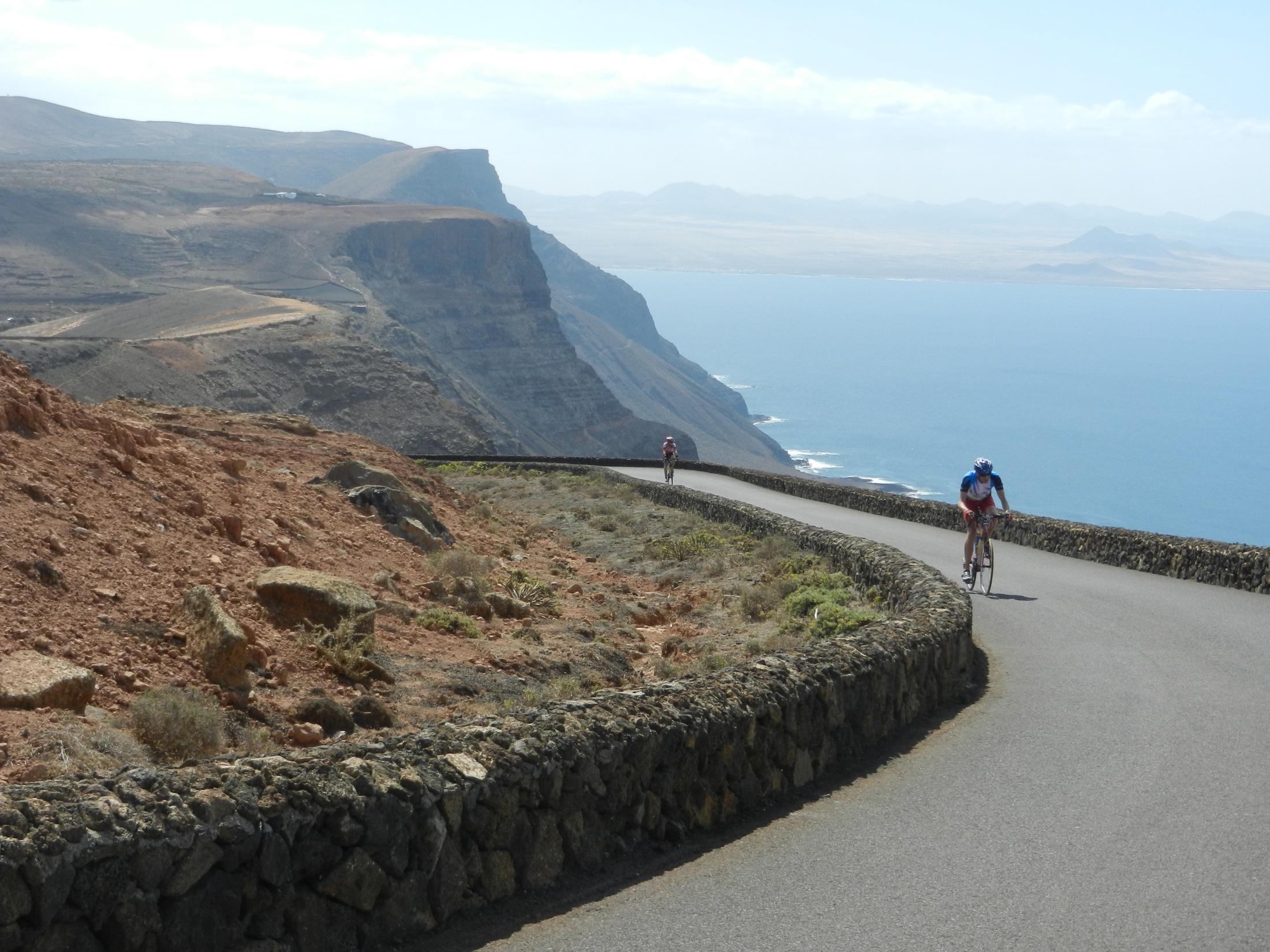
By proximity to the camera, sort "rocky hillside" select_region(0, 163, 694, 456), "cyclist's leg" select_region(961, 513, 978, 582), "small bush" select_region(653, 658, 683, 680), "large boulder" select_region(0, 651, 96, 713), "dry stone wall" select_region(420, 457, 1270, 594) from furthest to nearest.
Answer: "rocky hillside" select_region(0, 163, 694, 456)
"dry stone wall" select_region(420, 457, 1270, 594)
"cyclist's leg" select_region(961, 513, 978, 582)
"small bush" select_region(653, 658, 683, 680)
"large boulder" select_region(0, 651, 96, 713)

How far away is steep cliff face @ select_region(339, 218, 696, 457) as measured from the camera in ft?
417

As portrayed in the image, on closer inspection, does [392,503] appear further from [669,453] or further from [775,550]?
[669,453]

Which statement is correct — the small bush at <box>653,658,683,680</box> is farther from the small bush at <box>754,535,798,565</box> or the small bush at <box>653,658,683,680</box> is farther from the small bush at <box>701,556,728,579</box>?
the small bush at <box>754,535,798,565</box>

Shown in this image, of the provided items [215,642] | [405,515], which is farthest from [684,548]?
[215,642]

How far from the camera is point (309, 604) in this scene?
11336 millimetres

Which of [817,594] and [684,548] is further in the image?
[684,548]

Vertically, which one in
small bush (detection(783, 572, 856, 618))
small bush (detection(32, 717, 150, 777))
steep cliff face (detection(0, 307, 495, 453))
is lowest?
steep cliff face (detection(0, 307, 495, 453))

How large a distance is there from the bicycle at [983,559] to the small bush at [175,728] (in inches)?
439

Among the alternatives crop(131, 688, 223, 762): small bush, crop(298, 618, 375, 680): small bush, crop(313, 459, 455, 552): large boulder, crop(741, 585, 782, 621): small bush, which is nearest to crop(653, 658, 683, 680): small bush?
crop(298, 618, 375, 680): small bush

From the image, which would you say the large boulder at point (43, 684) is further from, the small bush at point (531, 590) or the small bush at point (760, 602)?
the small bush at point (760, 602)

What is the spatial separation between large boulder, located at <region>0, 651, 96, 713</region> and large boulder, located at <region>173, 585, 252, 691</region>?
1.07 meters

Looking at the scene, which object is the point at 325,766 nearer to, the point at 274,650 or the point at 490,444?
the point at 274,650

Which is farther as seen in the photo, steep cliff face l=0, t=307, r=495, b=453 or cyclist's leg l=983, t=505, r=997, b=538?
steep cliff face l=0, t=307, r=495, b=453

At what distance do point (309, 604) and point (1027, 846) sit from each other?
6.83 metres
